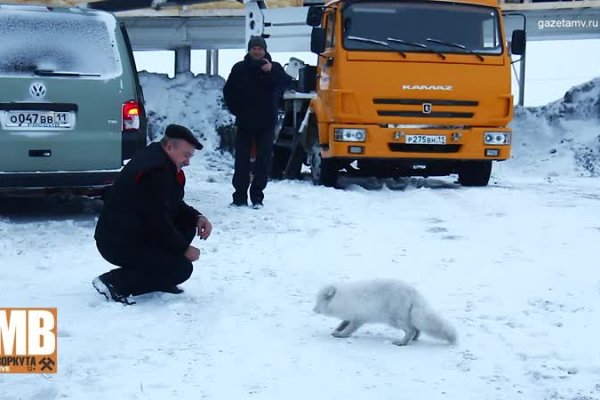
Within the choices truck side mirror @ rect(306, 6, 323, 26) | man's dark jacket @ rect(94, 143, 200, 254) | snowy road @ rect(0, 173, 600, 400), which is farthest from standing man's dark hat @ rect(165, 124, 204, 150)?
truck side mirror @ rect(306, 6, 323, 26)

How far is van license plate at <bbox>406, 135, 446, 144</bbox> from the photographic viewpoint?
12.5 metres

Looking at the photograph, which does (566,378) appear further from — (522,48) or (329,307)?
(522,48)

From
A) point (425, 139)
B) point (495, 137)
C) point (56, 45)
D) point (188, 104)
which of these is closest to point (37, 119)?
point (56, 45)

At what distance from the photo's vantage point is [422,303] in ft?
16.7

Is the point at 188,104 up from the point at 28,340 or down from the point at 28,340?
down

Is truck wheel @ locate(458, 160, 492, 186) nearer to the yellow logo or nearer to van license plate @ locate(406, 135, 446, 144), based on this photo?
van license plate @ locate(406, 135, 446, 144)

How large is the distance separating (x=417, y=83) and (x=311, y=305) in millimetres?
7004

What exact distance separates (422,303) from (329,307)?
51cm

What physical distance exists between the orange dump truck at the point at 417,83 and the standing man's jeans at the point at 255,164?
2281mm

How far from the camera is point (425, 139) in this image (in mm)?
12578

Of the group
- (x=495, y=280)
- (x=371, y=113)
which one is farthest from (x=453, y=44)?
(x=495, y=280)

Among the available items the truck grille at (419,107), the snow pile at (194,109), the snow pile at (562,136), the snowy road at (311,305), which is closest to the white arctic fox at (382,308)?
the snowy road at (311,305)

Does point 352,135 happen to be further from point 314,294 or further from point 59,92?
point 314,294

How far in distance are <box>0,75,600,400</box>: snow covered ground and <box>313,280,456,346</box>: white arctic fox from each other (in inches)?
3.9
